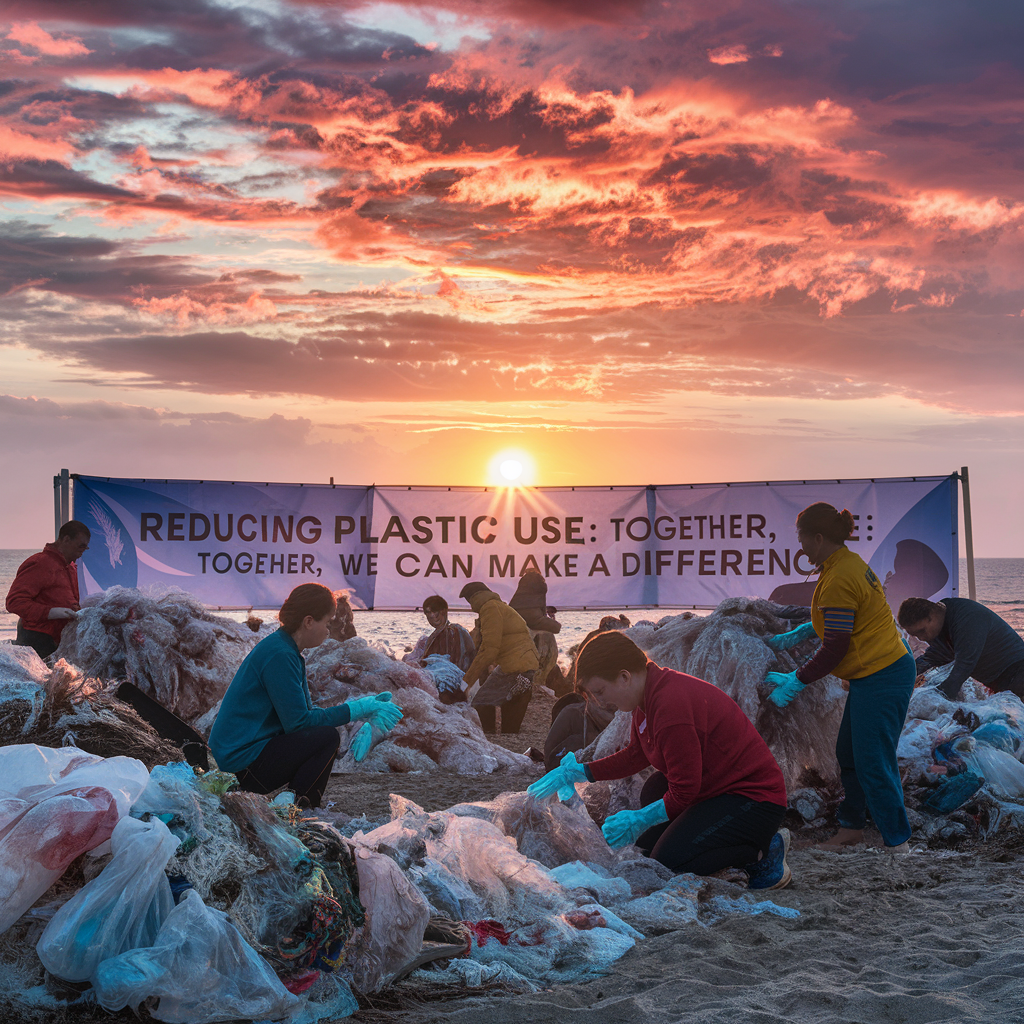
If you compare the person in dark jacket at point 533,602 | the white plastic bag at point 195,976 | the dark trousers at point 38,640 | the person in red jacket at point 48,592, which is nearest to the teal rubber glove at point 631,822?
the white plastic bag at point 195,976

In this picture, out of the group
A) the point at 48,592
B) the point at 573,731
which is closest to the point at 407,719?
the point at 573,731

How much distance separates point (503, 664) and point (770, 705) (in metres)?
3.81

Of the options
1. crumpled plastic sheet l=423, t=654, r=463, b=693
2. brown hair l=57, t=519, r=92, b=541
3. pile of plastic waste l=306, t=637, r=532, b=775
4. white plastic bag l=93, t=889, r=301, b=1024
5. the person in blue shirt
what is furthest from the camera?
crumpled plastic sheet l=423, t=654, r=463, b=693

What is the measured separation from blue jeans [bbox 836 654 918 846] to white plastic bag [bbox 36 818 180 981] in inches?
135

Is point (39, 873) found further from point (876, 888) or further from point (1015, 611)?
point (1015, 611)

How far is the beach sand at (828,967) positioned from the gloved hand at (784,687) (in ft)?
2.96

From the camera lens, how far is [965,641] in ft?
19.4

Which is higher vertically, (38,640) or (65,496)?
(65,496)

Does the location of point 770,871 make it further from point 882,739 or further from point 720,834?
point 882,739

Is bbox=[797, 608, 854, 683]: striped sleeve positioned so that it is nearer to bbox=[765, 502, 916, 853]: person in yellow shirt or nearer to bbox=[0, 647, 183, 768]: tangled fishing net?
bbox=[765, 502, 916, 853]: person in yellow shirt

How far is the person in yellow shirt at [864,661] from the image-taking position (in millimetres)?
4859

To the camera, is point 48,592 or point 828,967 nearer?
point 828,967

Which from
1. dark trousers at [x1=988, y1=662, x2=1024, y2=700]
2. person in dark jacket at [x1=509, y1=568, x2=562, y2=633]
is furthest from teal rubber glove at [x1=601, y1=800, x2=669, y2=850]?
person in dark jacket at [x1=509, y1=568, x2=562, y2=633]

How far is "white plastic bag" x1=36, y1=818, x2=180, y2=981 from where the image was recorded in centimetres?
260
